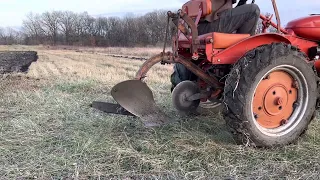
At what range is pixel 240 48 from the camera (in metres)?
3.55

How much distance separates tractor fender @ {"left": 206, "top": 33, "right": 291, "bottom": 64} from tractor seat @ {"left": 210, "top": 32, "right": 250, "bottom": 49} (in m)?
0.05

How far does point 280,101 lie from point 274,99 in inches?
2.6

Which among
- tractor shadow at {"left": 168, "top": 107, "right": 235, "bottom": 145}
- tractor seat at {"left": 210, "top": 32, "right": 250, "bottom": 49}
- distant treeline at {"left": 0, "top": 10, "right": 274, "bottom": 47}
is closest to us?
tractor seat at {"left": 210, "top": 32, "right": 250, "bottom": 49}

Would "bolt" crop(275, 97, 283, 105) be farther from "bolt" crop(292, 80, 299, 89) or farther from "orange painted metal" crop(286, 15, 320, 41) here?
"orange painted metal" crop(286, 15, 320, 41)

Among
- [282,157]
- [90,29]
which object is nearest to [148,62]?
[282,157]

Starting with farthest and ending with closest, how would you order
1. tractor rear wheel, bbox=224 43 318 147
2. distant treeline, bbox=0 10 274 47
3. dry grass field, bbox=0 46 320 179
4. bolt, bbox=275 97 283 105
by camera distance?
distant treeline, bbox=0 10 274 47 < bolt, bbox=275 97 283 105 < tractor rear wheel, bbox=224 43 318 147 < dry grass field, bbox=0 46 320 179

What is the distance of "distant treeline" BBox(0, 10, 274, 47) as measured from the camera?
49750mm

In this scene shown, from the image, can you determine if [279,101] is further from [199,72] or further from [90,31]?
[90,31]

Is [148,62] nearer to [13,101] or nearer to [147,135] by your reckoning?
[147,135]

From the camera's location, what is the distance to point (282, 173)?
9.70ft

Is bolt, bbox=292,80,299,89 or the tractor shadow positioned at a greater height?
bolt, bbox=292,80,299,89

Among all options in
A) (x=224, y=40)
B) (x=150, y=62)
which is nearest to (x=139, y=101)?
(x=150, y=62)

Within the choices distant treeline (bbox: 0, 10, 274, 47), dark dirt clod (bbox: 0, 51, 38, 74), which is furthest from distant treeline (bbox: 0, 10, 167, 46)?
dark dirt clod (bbox: 0, 51, 38, 74)

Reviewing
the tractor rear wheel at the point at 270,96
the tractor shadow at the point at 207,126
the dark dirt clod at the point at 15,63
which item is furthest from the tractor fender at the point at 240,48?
the dark dirt clod at the point at 15,63
